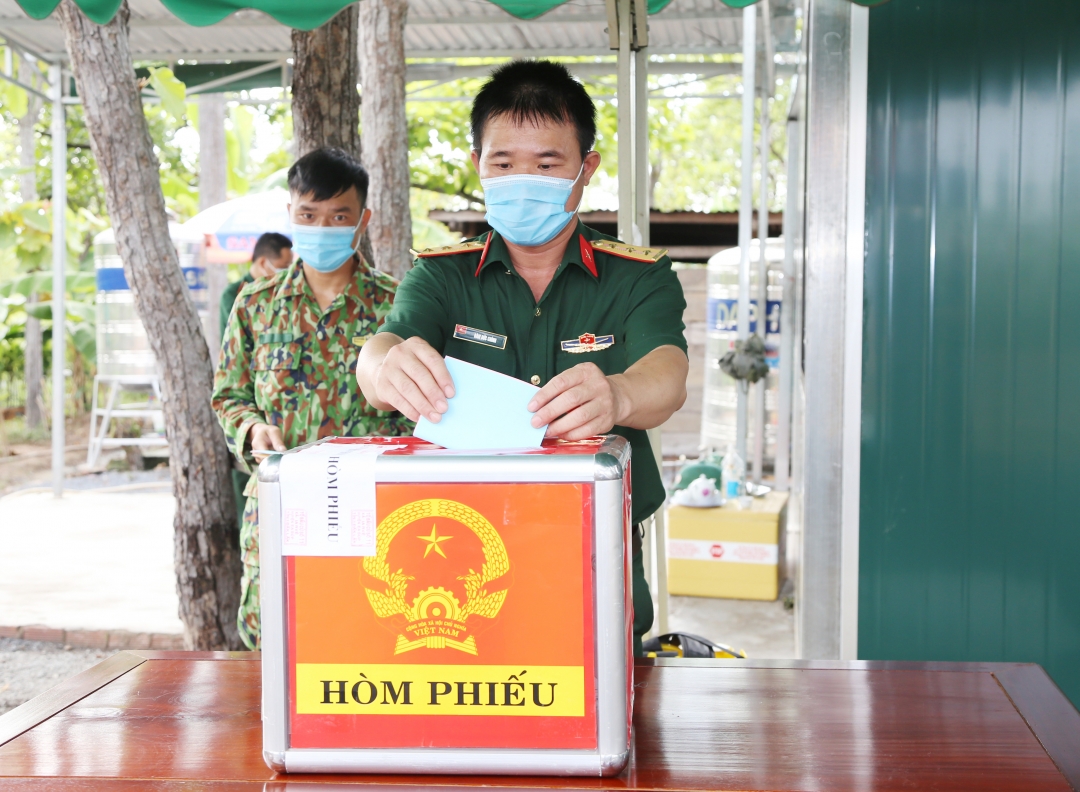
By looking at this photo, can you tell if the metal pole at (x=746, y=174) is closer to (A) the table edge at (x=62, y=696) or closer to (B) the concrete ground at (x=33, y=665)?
(B) the concrete ground at (x=33, y=665)

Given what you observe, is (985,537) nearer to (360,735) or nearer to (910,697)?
(910,697)

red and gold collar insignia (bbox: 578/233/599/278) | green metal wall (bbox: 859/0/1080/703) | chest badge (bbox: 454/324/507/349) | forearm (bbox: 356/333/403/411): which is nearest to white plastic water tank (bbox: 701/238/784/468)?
green metal wall (bbox: 859/0/1080/703)

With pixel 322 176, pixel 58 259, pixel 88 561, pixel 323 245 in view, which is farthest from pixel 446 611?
pixel 58 259

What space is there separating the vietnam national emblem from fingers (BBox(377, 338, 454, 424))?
146 mm

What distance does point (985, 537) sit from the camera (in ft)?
9.55

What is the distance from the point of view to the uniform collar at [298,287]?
8.72 feet

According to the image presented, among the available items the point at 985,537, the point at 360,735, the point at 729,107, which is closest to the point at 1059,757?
the point at 360,735

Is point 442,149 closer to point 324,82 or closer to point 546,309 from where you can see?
point 324,82

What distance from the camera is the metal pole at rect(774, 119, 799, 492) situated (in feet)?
22.0

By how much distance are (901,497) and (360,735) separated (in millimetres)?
2340

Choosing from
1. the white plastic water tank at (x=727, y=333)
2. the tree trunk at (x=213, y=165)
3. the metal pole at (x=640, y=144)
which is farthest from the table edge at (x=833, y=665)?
the tree trunk at (x=213, y=165)

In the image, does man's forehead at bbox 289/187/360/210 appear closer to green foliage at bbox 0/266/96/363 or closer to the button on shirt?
the button on shirt

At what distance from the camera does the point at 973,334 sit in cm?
291

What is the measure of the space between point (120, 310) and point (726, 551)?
8482 millimetres
